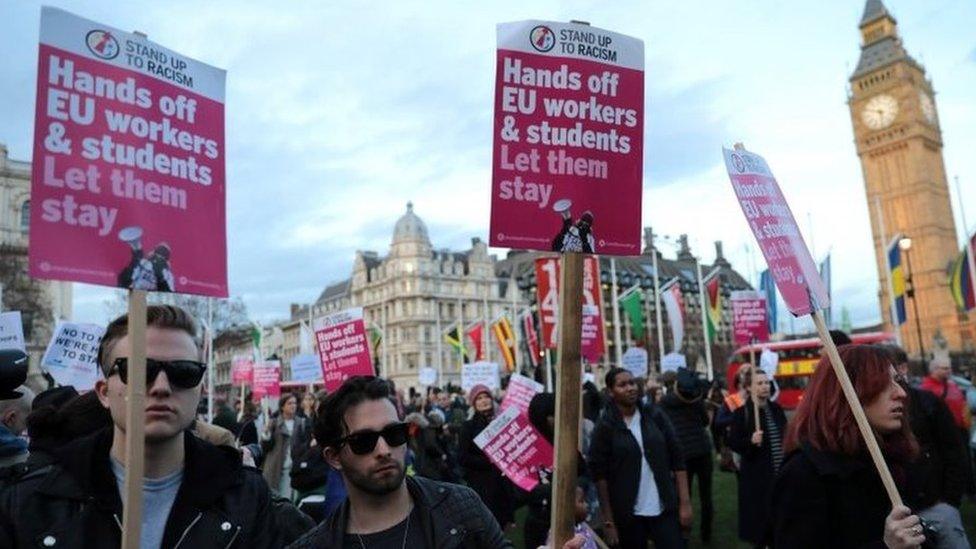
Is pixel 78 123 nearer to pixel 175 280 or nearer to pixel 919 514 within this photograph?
pixel 175 280

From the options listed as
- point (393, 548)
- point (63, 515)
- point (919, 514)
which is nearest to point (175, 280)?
point (63, 515)

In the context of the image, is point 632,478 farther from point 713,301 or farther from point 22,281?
point 22,281

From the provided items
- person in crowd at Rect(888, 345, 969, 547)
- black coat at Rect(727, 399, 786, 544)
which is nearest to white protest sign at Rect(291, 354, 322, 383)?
black coat at Rect(727, 399, 786, 544)

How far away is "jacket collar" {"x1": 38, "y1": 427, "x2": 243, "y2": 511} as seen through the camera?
2406 mm

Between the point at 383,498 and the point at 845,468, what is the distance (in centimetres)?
182

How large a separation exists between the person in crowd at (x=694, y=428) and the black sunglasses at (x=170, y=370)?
7.48 meters

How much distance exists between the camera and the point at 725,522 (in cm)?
1030

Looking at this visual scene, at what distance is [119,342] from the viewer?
8.63 feet

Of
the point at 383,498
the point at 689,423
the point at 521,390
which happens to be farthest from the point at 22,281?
the point at 383,498

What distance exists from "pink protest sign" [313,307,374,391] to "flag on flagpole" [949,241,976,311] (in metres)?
17.3

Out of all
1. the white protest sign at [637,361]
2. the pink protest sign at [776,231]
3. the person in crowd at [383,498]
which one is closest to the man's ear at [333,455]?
the person in crowd at [383,498]

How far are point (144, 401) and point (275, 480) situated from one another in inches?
358

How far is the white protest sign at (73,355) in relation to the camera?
28.6 ft

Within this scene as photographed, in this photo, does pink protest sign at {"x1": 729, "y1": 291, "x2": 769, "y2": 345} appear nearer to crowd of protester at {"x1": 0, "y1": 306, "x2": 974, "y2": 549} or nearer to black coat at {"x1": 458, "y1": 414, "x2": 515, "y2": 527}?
black coat at {"x1": 458, "y1": 414, "x2": 515, "y2": 527}
